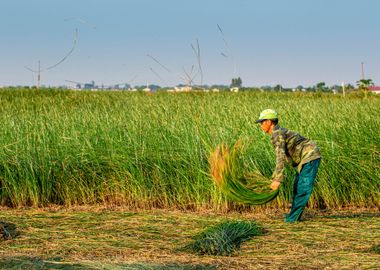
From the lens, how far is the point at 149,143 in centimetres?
855

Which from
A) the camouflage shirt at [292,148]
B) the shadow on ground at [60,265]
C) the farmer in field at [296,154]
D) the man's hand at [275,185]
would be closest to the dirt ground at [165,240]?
the shadow on ground at [60,265]

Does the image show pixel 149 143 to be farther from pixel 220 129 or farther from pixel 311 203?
pixel 311 203

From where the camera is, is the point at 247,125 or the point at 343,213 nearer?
the point at 343,213

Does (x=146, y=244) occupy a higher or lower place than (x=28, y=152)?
lower

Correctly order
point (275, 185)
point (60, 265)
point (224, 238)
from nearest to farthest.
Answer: point (60, 265) → point (224, 238) → point (275, 185)

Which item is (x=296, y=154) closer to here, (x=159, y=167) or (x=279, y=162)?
(x=279, y=162)

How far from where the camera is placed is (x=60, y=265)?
522 cm

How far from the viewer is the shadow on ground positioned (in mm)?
5008

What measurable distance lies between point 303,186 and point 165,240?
5.17 feet

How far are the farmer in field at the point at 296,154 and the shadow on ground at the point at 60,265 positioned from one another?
5.74ft

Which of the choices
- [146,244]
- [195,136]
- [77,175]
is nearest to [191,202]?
[195,136]

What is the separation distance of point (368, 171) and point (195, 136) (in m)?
2.29

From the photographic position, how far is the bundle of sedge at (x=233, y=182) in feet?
20.8

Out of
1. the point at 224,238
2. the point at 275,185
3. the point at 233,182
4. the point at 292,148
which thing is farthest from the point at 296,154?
the point at 224,238
